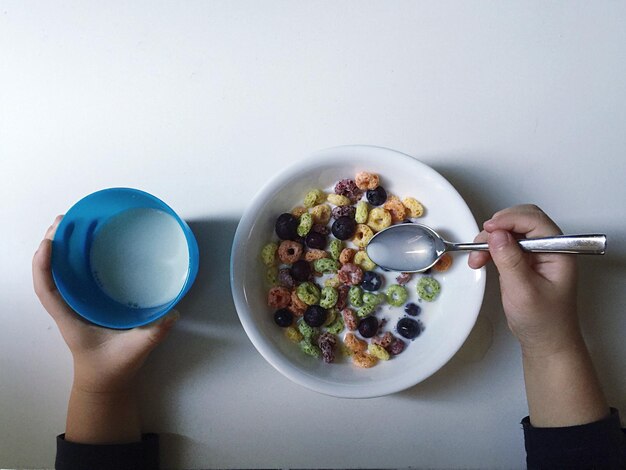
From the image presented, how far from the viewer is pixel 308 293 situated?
643 mm

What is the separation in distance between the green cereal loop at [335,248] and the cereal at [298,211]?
50mm

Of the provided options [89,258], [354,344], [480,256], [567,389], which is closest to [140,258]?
[89,258]

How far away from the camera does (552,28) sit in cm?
69

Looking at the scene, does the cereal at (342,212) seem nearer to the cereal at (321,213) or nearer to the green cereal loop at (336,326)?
the cereal at (321,213)

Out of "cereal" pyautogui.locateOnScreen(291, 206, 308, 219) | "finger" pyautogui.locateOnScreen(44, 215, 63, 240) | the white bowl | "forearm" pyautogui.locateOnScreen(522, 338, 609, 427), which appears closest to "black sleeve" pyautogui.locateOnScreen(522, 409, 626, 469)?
"forearm" pyautogui.locateOnScreen(522, 338, 609, 427)

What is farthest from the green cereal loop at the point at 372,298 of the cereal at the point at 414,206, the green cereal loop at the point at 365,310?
the cereal at the point at 414,206

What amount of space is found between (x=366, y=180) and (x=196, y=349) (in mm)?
290

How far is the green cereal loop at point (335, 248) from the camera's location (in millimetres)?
655

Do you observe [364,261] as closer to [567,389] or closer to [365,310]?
[365,310]

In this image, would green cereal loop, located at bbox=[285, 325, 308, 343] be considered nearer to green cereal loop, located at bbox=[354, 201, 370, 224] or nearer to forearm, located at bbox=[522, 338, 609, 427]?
green cereal loop, located at bbox=[354, 201, 370, 224]

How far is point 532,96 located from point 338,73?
244 mm

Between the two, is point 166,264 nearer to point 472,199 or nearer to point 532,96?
point 472,199

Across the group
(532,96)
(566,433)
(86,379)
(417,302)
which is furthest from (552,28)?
(86,379)

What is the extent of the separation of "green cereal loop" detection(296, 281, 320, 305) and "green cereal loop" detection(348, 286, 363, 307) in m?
0.04
